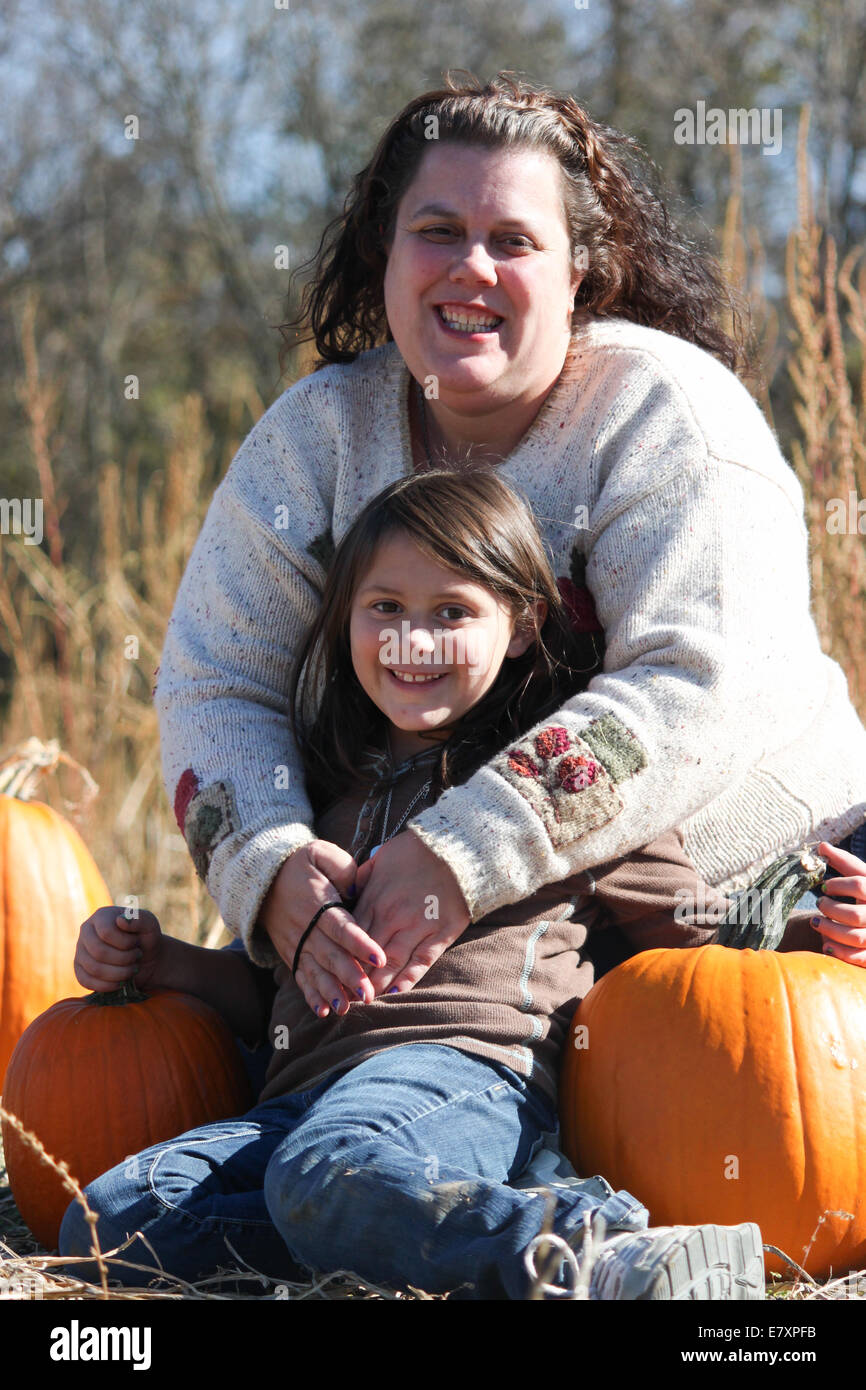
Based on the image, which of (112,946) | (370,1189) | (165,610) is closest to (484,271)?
(112,946)

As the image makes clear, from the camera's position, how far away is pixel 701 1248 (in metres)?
1.40

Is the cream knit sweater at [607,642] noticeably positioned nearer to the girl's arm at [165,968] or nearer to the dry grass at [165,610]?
the girl's arm at [165,968]

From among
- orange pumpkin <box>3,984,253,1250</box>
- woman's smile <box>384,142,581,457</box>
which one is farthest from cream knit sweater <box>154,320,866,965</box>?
orange pumpkin <box>3,984,253,1250</box>

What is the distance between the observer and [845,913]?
1850mm

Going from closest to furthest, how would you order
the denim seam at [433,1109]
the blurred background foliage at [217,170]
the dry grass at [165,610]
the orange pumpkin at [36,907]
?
the denim seam at [433,1109], the orange pumpkin at [36,907], the dry grass at [165,610], the blurred background foliage at [217,170]

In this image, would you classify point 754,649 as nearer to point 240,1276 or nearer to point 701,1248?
point 701,1248

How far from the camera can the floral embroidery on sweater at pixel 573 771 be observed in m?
1.77

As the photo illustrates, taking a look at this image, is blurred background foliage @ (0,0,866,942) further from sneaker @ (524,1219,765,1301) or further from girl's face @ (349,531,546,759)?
sneaker @ (524,1219,765,1301)

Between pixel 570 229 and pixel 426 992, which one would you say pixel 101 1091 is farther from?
pixel 570 229

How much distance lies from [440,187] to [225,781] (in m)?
0.99

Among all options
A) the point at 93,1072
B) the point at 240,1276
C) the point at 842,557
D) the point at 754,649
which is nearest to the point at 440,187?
the point at 754,649

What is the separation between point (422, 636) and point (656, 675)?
33 cm

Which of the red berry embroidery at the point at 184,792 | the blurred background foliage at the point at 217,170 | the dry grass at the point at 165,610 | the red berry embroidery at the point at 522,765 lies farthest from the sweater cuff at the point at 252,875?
the blurred background foliage at the point at 217,170

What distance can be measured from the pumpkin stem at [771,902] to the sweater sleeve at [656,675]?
15 centimetres
